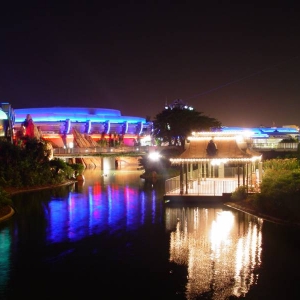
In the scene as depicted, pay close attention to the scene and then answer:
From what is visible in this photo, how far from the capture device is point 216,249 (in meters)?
18.9

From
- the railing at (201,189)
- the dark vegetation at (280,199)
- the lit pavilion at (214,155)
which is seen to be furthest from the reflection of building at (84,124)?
the dark vegetation at (280,199)

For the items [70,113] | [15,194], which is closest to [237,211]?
[15,194]

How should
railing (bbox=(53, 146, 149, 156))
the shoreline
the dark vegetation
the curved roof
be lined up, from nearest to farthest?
the dark vegetation → the shoreline → railing (bbox=(53, 146, 149, 156)) → the curved roof

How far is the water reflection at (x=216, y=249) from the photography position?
14602mm

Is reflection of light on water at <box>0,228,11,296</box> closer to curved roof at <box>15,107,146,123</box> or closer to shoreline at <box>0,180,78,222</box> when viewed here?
shoreline at <box>0,180,78,222</box>

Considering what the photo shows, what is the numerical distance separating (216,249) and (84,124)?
330 feet

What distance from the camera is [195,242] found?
66.5 feet

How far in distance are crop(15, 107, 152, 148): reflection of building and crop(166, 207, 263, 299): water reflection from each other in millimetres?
86544

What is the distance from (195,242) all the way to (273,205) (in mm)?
7017

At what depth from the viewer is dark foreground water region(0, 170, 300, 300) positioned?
14367 millimetres

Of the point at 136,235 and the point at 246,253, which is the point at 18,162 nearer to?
the point at 136,235

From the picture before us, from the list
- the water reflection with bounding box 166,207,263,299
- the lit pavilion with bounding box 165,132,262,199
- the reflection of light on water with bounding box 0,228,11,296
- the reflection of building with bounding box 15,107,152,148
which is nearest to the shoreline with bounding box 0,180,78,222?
the reflection of light on water with bounding box 0,228,11,296

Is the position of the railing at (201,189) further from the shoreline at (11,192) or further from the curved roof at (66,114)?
the curved roof at (66,114)

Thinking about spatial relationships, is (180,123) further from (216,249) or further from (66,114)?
(216,249)
